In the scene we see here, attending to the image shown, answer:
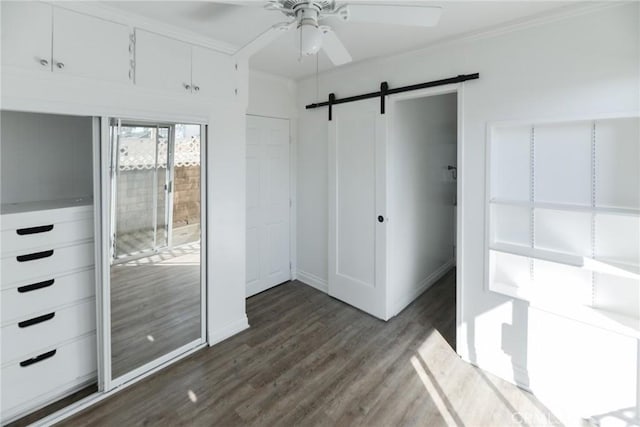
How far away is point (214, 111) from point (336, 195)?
59.9 inches

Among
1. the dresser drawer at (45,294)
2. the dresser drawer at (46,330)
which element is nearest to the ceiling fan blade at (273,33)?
the dresser drawer at (45,294)

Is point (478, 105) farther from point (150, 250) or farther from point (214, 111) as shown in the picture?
point (150, 250)

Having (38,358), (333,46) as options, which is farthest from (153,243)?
(333,46)

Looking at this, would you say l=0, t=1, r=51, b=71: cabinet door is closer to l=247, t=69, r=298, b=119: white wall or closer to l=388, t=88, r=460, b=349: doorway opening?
l=247, t=69, r=298, b=119: white wall

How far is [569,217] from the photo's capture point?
218cm

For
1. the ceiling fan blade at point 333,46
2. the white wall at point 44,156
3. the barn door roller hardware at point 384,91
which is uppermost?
the barn door roller hardware at point 384,91

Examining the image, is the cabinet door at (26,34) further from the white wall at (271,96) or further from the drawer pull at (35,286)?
the white wall at (271,96)

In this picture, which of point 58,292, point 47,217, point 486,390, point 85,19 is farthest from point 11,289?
point 486,390

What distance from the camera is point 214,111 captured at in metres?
2.65

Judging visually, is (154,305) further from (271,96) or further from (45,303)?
(271,96)

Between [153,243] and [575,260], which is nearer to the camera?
[575,260]

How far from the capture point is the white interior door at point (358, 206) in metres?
3.17

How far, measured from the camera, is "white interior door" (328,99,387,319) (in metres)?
3.17

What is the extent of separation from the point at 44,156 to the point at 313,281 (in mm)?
2806
